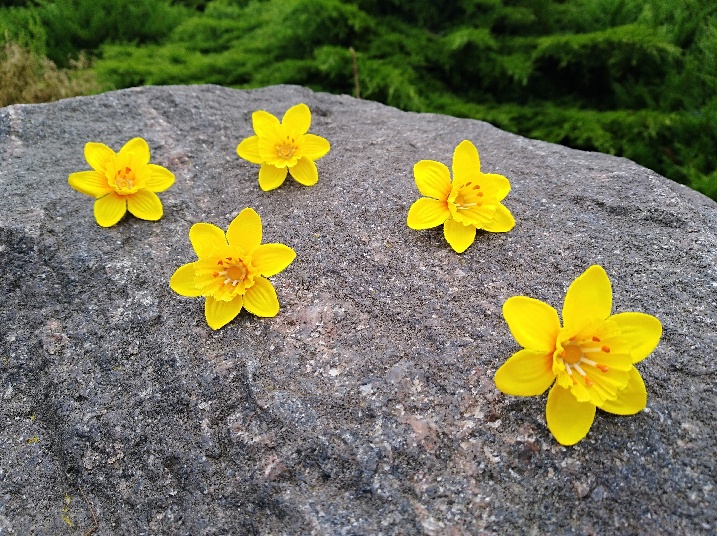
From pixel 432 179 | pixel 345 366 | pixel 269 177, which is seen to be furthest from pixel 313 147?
pixel 345 366

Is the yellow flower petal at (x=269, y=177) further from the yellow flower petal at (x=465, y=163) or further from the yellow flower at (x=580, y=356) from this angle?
the yellow flower at (x=580, y=356)

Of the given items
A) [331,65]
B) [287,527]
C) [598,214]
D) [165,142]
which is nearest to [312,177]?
[165,142]

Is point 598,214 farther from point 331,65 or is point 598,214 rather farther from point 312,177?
point 331,65

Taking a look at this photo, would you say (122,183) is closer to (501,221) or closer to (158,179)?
(158,179)

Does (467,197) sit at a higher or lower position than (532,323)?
lower

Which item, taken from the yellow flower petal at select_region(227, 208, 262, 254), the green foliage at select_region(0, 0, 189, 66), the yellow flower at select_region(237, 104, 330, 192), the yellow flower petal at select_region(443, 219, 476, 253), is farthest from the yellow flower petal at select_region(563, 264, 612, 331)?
the green foliage at select_region(0, 0, 189, 66)
